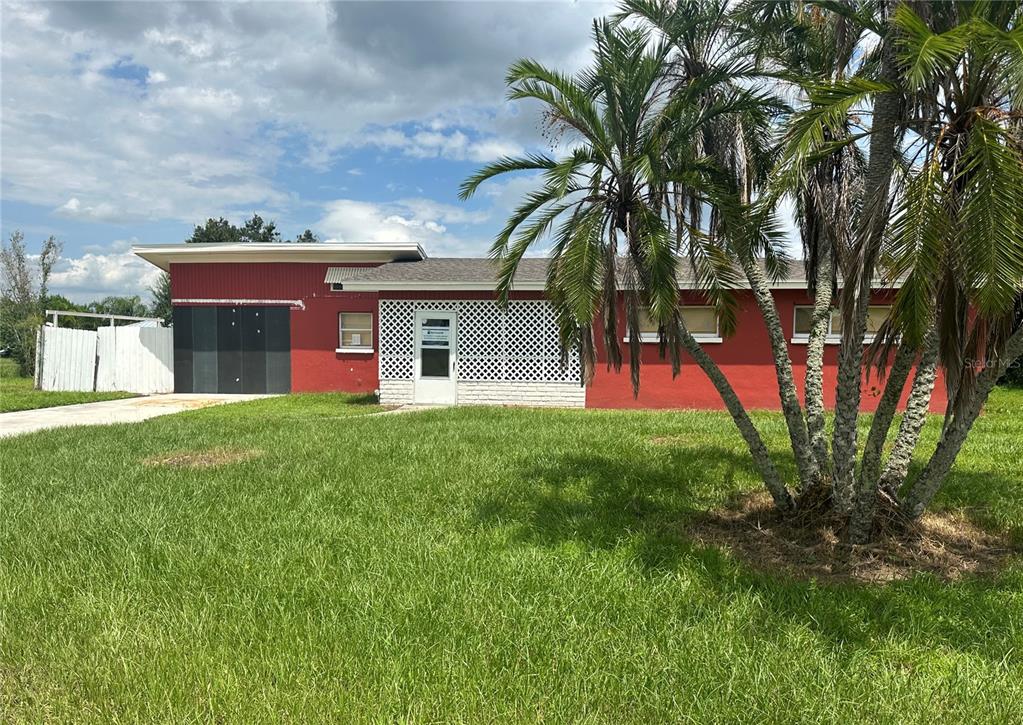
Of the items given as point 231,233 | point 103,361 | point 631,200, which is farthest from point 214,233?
point 631,200

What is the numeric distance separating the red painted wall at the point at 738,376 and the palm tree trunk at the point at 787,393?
7.21 meters

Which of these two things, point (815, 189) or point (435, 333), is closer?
point (815, 189)

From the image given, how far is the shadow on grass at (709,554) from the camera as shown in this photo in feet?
11.2

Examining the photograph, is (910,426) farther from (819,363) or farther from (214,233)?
(214,233)

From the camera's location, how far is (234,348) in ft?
53.6

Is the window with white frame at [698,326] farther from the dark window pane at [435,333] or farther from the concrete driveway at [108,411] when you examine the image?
the concrete driveway at [108,411]

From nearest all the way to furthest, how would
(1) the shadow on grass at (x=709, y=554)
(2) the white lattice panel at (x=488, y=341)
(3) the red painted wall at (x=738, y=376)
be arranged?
(1) the shadow on grass at (x=709, y=554), (3) the red painted wall at (x=738, y=376), (2) the white lattice panel at (x=488, y=341)

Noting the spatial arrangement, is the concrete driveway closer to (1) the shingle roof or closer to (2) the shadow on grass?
(1) the shingle roof

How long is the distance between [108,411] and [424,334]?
6.69 m

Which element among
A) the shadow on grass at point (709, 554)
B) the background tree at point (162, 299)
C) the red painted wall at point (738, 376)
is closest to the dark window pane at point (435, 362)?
the red painted wall at point (738, 376)

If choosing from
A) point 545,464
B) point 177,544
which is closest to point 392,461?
point 545,464

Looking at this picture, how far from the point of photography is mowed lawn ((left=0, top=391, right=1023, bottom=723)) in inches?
108

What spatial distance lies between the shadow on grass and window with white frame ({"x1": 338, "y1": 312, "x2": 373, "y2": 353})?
985 centimetres

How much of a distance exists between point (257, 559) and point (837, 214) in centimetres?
523
